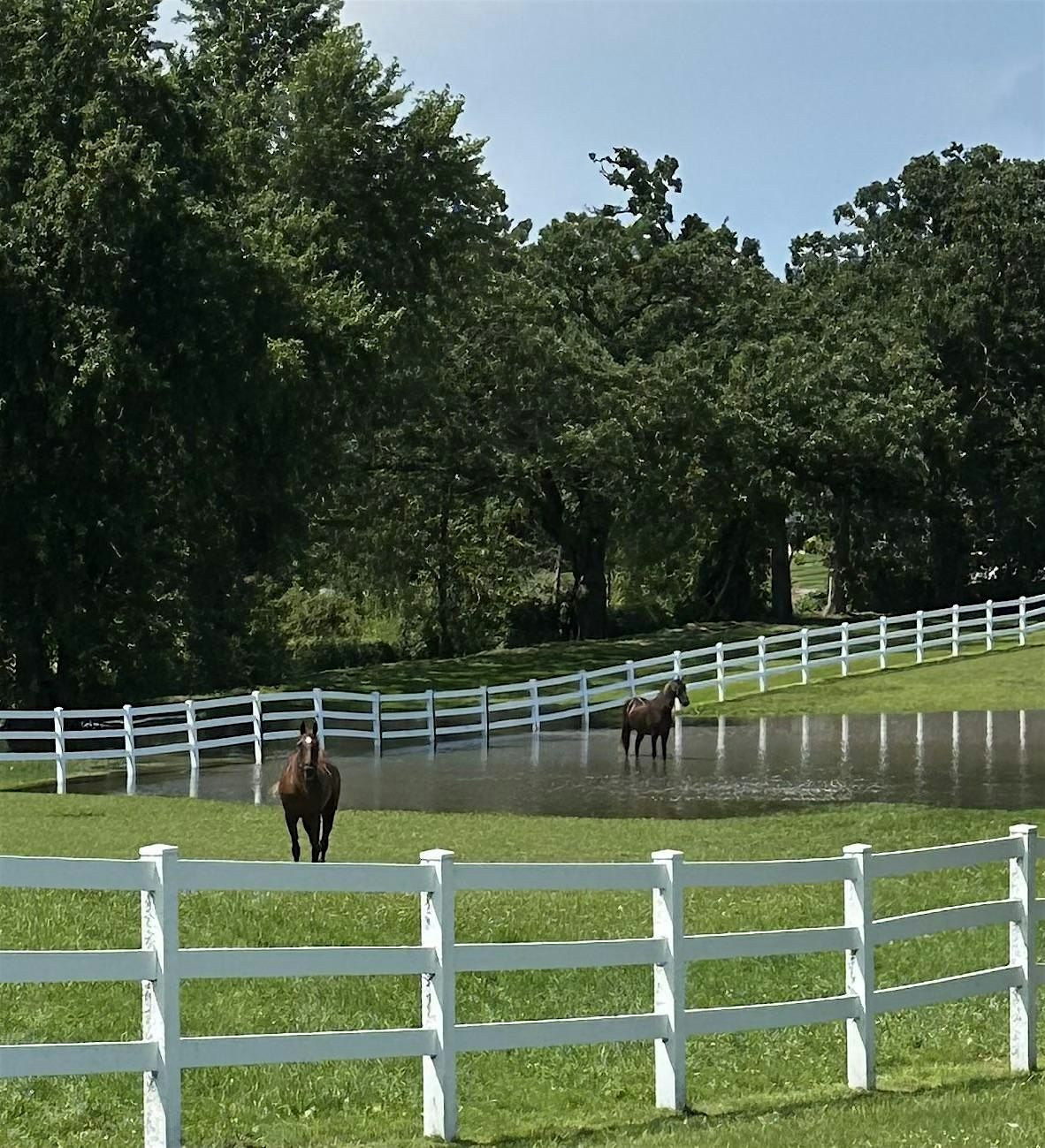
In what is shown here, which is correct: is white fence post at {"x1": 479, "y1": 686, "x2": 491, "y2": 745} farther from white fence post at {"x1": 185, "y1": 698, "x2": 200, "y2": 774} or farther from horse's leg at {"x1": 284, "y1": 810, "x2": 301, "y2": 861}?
horse's leg at {"x1": 284, "y1": 810, "x2": 301, "y2": 861}

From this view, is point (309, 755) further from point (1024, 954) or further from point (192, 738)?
point (192, 738)

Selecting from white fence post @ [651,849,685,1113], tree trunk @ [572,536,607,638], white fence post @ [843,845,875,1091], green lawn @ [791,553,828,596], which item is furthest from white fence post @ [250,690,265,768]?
green lawn @ [791,553,828,596]

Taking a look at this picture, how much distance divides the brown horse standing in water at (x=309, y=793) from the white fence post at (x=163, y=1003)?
10286 mm

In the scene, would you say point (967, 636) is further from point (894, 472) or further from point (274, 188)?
point (274, 188)

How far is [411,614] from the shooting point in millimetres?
63406

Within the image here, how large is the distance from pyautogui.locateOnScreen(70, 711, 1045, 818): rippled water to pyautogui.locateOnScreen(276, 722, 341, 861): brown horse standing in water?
6487 millimetres

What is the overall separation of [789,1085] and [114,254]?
29575 mm

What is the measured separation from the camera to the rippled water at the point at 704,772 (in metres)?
25.1

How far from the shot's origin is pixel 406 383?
50.0m

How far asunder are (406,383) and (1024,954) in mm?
40646

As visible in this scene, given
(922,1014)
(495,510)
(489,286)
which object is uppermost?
(489,286)

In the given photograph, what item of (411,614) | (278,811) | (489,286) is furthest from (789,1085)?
(411,614)

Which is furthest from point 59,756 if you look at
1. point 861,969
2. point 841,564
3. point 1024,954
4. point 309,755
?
point 841,564

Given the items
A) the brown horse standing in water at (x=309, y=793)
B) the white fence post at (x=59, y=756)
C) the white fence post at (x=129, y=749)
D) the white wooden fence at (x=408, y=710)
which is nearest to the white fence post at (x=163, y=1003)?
the brown horse standing in water at (x=309, y=793)
